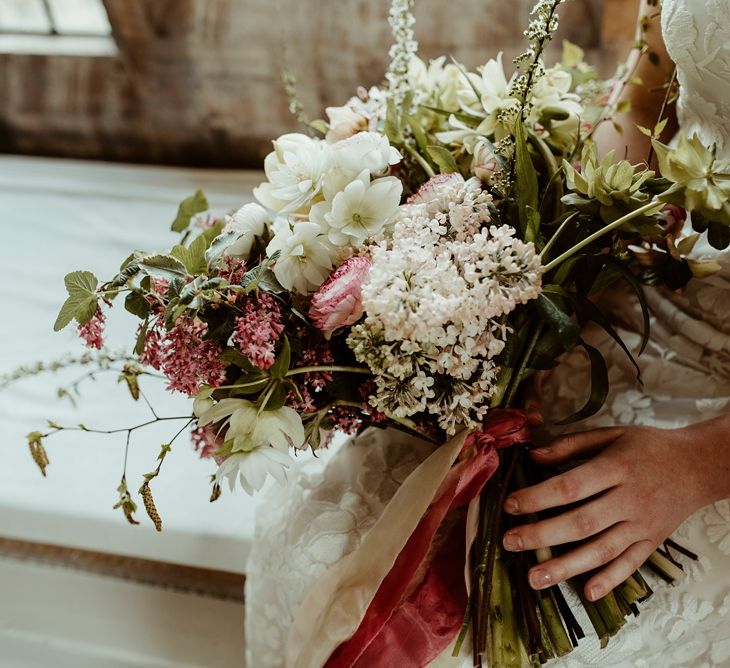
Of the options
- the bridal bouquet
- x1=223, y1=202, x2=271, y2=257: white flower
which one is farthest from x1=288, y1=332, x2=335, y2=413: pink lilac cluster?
x1=223, y1=202, x2=271, y2=257: white flower

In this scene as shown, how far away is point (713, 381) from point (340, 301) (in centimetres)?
48

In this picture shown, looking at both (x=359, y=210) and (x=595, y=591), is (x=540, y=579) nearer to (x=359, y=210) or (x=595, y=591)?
(x=595, y=591)

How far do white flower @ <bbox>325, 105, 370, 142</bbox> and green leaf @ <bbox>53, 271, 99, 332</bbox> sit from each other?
30 cm

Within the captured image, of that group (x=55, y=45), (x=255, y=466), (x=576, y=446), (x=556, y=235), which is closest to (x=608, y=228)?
(x=556, y=235)

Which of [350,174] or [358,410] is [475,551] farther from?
[350,174]

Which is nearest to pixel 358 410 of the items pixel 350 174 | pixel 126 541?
pixel 350 174

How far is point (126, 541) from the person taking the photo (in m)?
1.12

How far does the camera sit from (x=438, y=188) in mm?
682

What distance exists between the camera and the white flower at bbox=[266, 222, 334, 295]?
66cm

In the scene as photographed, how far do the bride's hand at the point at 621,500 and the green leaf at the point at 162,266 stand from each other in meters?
0.38

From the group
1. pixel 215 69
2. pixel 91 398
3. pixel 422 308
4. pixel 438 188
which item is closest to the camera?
pixel 422 308

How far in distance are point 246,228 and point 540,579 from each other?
1.40 ft

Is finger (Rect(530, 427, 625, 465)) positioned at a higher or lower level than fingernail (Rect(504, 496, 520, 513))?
higher

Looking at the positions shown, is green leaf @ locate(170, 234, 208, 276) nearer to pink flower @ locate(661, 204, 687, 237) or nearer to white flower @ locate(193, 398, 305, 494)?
white flower @ locate(193, 398, 305, 494)
